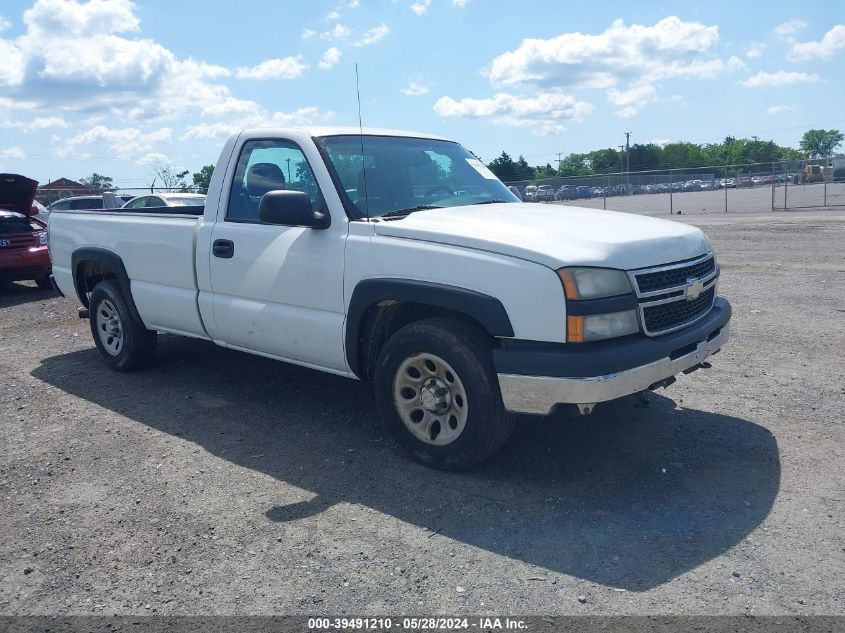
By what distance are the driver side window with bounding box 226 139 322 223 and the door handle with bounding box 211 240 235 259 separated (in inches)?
7.2

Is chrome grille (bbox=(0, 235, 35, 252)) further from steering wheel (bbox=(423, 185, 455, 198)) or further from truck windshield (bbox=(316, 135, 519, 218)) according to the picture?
steering wheel (bbox=(423, 185, 455, 198))

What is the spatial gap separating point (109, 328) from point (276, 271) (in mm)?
2682

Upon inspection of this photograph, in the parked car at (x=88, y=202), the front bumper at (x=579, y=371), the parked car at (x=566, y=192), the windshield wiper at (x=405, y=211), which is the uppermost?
the parked car at (x=88, y=202)

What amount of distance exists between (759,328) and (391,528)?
209 inches

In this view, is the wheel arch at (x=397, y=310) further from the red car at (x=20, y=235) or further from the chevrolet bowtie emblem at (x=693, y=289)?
the red car at (x=20, y=235)

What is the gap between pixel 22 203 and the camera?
12680 millimetres

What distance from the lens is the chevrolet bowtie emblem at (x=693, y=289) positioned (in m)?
4.34

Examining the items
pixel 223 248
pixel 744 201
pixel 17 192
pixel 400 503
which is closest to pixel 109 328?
pixel 223 248

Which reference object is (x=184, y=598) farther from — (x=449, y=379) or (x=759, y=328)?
(x=759, y=328)

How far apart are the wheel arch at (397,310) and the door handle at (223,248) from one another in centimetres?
121

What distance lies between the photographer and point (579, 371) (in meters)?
3.76

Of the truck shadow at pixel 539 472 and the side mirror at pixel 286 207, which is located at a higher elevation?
the side mirror at pixel 286 207

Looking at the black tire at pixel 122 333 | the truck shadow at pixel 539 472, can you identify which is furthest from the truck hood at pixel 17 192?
the truck shadow at pixel 539 472

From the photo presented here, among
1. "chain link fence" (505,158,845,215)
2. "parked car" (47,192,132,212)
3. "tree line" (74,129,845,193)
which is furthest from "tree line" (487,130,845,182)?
"parked car" (47,192,132,212)
